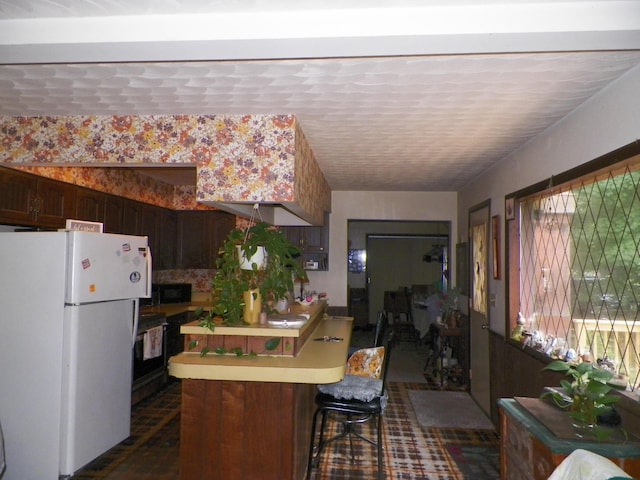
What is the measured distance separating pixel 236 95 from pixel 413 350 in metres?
6.07

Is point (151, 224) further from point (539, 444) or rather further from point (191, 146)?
point (539, 444)

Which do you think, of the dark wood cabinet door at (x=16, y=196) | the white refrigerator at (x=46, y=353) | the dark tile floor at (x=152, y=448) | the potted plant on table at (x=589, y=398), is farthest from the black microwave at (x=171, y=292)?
the potted plant on table at (x=589, y=398)

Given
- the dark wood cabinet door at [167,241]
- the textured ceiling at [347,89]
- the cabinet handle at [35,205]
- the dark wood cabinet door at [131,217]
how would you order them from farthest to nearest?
1. the dark wood cabinet door at [167,241]
2. the dark wood cabinet door at [131,217]
3. the cabinet handle at [35,205]
4. the textured ceiling at [347,89]

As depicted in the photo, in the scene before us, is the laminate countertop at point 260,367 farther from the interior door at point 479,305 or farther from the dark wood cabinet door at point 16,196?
the interior door at point 479,305

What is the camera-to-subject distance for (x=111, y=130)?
2994mm

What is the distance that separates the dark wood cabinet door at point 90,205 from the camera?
4148 millimetres

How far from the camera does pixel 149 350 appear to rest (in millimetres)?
4371

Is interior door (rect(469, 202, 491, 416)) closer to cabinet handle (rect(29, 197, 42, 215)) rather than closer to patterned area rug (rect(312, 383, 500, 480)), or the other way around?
patterned area rug (rect(312, 383, 500, 480))

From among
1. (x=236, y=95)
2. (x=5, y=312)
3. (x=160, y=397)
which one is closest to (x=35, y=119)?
(x=5, y=312)

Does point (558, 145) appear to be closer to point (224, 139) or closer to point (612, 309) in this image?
point (612, 309)

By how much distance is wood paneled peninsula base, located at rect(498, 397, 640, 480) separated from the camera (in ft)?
5.88

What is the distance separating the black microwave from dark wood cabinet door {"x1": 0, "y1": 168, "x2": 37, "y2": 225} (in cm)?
198

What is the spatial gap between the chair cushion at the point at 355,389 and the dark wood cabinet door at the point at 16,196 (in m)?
2.70

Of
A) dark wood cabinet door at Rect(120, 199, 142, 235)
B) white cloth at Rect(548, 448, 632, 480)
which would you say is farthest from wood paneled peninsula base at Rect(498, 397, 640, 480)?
dark wood cabinet door at Rect(120, 199, 142, 235)
